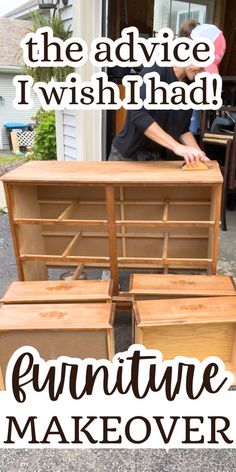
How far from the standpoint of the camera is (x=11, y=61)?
472 inches

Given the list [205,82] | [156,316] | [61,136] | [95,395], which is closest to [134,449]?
[95,395]

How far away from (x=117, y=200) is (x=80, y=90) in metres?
1.48

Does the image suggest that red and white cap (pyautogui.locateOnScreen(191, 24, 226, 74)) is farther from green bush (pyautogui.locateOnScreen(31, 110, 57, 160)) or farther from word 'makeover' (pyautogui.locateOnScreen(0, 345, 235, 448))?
green bush (pyautogui.locateOnScreen(31, 110, 57, 160))

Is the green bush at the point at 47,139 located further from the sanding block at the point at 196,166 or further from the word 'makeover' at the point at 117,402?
the word 'makeover' at the point at 117,402

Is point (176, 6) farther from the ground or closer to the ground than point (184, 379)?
farther from the ground

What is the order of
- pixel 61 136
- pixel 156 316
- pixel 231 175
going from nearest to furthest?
pixel 156 316, pixel 231 175, pixel 61 136

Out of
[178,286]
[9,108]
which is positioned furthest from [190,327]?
[9,108]

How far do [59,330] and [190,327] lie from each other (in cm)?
51

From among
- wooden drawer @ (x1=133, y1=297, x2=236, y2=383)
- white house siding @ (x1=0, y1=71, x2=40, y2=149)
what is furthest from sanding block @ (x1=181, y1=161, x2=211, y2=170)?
white house siding @ (x1=0, y1=71, x2=40, y2=149)

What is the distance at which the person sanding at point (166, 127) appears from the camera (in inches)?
69.9

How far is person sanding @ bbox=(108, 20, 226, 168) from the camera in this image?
1775mm

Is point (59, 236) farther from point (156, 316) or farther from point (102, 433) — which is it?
point (102, 433)

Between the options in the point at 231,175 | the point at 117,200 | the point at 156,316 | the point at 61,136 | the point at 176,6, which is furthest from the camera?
the point at 176,6

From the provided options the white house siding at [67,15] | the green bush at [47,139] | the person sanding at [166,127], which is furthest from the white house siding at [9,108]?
the person sanding at [166,127]
